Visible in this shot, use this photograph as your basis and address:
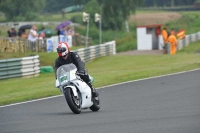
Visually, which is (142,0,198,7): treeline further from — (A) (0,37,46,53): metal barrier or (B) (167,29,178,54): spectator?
(A) (0,37,46,53): metal barrier

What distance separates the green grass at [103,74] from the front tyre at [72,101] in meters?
4.27

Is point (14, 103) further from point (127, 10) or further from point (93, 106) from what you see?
point (127, 10)

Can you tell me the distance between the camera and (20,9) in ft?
338

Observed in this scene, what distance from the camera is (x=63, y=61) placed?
13.0 m

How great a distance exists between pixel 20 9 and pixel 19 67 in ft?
257

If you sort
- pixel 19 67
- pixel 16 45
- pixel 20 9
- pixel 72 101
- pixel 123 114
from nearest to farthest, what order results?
pixel 123 114 < pixel 72 101 < pixel 19 67 < pixel 16 45 < pixel 20 9

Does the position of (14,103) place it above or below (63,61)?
below

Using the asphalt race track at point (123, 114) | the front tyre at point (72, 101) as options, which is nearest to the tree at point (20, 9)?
the asphalt race track at point (123, 114)

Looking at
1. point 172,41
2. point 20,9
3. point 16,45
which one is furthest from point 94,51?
point 20,9

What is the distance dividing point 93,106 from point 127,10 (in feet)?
227

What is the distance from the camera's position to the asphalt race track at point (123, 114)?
1019 centimetres

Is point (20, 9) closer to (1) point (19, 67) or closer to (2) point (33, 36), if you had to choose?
(2) point (33, 36)

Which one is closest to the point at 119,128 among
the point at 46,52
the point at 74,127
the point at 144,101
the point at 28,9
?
the point at 74,127

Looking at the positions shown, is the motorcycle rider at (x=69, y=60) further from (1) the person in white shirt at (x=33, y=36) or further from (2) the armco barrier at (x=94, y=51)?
(1) the person in white shirt at (x=33, y=36)
